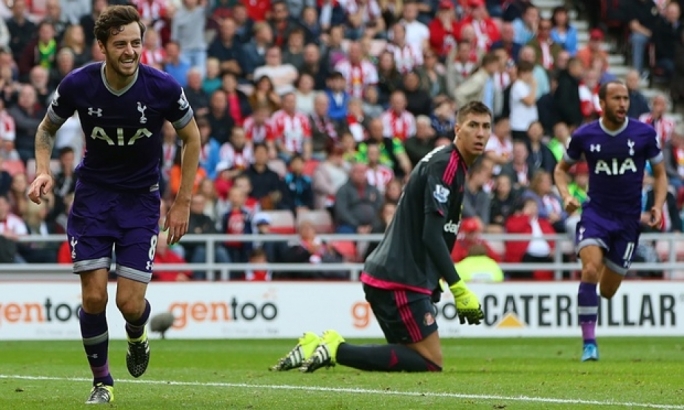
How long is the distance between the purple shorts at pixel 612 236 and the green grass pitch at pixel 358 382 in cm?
95

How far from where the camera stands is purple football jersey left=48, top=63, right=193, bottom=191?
8898 mm

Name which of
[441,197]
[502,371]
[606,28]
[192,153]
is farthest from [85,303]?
[606,28]

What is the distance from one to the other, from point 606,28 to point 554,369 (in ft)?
53.8

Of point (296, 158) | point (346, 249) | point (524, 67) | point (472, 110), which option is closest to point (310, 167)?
point (296, 158)

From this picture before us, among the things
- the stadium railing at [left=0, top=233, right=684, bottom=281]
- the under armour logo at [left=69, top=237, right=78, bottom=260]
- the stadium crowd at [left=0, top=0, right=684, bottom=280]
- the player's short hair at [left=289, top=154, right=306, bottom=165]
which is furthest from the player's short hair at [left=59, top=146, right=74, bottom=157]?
the under armour logo at [left=69, top=237, right=78, bottom=260]

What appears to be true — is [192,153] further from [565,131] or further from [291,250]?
[565,131]

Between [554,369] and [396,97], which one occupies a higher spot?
[396,97]

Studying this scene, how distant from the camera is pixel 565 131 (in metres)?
22.8

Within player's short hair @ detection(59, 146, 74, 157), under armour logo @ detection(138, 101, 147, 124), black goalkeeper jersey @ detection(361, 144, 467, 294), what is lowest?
black goalkeeper jersey @ detection(361, 144, 467, 294)

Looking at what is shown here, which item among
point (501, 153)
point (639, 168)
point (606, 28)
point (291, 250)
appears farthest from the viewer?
point (606, 28)

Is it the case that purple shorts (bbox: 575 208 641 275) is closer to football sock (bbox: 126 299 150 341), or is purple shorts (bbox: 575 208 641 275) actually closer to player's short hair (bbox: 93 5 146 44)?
football sock (bbox: 126 299 150 341)

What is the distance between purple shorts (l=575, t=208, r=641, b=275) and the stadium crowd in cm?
620

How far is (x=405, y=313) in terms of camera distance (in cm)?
1141

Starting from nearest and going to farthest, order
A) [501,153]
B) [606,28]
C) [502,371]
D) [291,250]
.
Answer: [502,371]
[291,250]
[501,153]
[606,28]
